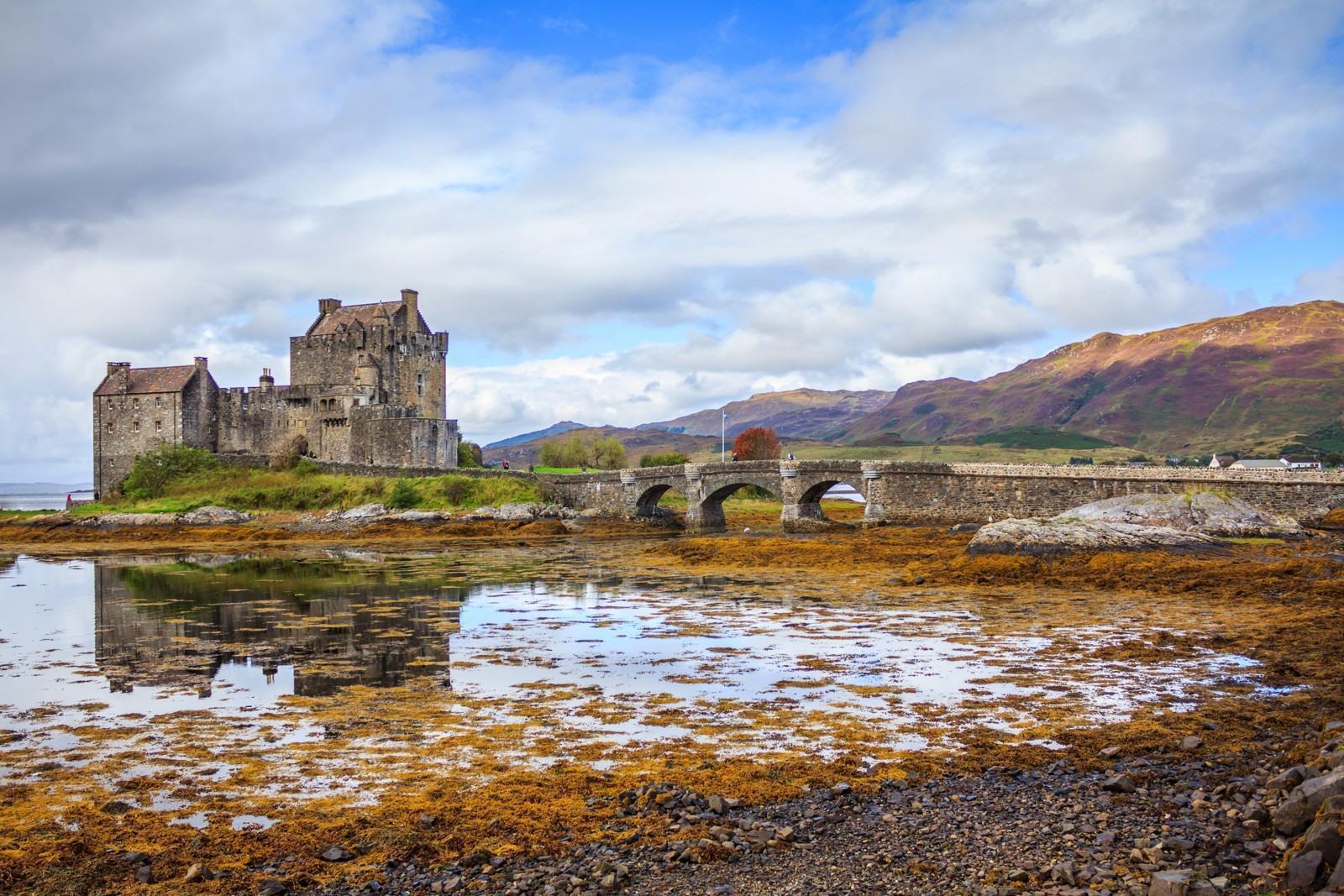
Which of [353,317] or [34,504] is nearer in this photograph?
[353,317]

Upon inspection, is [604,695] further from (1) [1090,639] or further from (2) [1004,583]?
(2) [1004,583]

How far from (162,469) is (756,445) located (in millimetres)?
58588

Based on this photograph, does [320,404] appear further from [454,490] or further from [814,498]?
[814,498]

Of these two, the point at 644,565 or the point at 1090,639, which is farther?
the point at 644,565

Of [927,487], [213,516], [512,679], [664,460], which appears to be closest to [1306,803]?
[512,679]

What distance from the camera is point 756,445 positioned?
342 ft

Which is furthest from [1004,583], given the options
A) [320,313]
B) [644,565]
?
[320,313]

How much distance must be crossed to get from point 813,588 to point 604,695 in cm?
1462

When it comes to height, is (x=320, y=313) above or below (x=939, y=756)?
above

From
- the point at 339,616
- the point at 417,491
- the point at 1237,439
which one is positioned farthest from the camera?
the point at 1237,439

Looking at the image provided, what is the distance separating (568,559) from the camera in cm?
4066

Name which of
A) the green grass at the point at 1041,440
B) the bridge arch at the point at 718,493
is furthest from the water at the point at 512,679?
the green grass at the point at 1041,440

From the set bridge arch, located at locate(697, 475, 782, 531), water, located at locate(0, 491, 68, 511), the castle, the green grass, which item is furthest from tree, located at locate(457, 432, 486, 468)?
Result: the green grass

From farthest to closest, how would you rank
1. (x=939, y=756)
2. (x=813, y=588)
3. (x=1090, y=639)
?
(x=813, y=588)
(x=1090, y=639)
(x=939, y=756)
